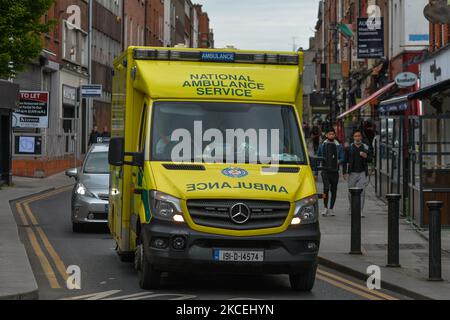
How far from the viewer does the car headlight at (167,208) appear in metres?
11.6

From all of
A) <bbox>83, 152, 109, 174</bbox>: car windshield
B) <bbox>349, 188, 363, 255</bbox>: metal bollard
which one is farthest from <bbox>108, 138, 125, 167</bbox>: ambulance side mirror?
<bbox>83, 152, 109, 174</bbox>: car windshield

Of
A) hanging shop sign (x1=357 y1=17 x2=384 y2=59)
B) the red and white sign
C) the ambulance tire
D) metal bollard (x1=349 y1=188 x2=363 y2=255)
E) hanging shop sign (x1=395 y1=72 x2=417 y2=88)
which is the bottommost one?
the ambulance tire

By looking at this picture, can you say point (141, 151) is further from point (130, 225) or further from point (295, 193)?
point (295, 193)

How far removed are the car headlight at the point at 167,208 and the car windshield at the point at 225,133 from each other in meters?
0.80

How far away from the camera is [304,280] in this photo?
1224 cm

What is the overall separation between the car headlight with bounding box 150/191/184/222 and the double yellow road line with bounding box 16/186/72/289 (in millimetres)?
1687

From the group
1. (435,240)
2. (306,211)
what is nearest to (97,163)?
(435,240)

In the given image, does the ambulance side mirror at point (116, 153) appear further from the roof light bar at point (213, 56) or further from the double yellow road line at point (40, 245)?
the double yellow road line at point (40, 245)

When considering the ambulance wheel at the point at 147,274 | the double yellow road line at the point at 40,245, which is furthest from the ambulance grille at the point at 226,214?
the double yellow road line at the point at 40,245

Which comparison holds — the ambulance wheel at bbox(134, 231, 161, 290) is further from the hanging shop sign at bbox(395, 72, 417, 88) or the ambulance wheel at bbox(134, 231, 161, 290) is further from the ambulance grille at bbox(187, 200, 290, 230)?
the hanging shop sign at bbox(395, 72, 417, 88)

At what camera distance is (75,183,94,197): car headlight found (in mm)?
19297

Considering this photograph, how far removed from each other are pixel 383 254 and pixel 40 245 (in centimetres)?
550

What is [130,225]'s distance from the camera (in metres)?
13.5

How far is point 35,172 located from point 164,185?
88.7ft
